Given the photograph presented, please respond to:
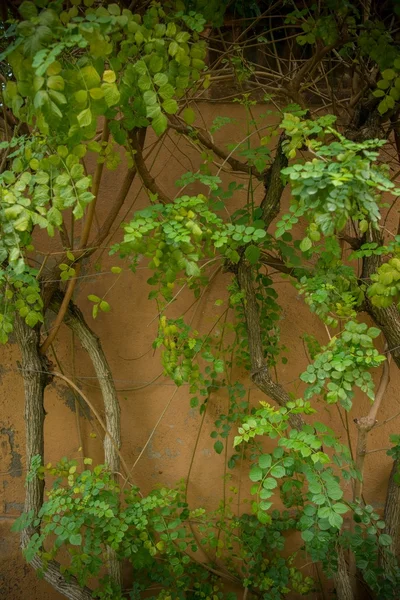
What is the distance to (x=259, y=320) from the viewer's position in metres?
2.40

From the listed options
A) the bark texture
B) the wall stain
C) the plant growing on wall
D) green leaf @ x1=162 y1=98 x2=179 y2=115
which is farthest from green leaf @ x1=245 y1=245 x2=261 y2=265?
the wall stain

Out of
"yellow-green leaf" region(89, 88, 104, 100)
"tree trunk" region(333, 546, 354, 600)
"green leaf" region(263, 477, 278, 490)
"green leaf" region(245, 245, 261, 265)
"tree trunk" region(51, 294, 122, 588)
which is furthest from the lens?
"tree trunk" region(51, 294, 122, 588)

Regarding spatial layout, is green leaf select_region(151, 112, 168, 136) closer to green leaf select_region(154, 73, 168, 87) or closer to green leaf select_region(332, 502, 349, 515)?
green leaf select_region(154, 73, 168, 87)

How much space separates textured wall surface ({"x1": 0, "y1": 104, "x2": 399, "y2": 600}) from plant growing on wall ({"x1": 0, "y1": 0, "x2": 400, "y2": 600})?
0.08 m

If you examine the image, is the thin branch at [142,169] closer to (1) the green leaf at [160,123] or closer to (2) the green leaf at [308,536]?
(1) the green leaf at [160,123]

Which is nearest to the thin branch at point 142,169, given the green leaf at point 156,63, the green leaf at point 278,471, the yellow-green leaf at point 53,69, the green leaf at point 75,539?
the green leaf at point 156,63

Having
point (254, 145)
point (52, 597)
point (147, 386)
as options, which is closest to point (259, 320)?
point (147, 386)

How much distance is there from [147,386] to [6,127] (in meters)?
1.30

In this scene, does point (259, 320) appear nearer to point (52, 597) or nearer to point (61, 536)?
point (61, 536)

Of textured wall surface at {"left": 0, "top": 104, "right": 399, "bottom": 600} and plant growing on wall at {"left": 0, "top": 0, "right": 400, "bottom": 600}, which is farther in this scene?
textured wall surface at {"left": 0, "top": 104, "right": 399, "bottom": 600}

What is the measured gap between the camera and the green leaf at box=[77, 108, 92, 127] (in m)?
1.42

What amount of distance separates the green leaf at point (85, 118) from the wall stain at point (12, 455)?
6.02 ft

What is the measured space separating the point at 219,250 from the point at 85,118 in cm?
86

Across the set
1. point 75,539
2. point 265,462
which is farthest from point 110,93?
point 75,539
